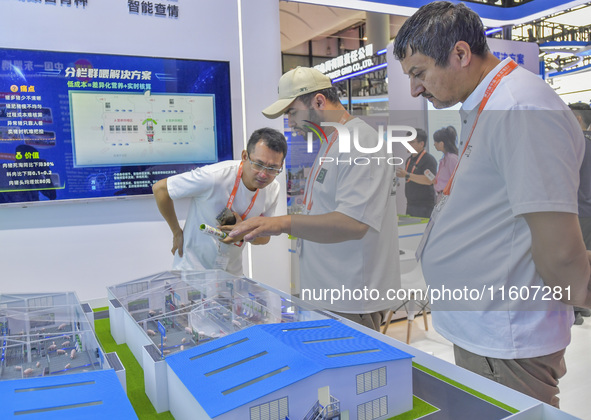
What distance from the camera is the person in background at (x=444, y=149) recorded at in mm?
5070

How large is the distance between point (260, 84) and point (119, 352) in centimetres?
262

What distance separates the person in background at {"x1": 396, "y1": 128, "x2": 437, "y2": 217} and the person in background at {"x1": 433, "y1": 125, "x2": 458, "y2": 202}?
8 centimetres

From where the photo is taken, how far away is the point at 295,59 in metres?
11.4

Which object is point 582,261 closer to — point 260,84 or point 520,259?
point 520,259

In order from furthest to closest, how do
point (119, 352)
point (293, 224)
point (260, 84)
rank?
point (260, 84) < point (293, 224) < point (119, 352)

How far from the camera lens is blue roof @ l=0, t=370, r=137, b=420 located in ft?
2.95

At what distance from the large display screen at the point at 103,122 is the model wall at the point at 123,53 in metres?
0.09

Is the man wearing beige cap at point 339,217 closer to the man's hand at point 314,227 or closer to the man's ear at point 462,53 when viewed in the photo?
the man's hand at point 314,227

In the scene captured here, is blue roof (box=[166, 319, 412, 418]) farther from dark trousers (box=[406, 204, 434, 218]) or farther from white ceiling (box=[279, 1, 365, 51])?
white ceiling (box=[279, 1, 365, 51])

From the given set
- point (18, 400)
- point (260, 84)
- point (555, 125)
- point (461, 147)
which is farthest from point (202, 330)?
point (260, 84)

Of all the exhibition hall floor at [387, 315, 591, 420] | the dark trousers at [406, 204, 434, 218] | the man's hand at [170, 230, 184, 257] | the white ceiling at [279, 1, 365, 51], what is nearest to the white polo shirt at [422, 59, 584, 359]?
the man's hand at [170, 230, 184, 257]

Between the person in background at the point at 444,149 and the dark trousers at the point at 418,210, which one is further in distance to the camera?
the dark trousers at the point at 418,210

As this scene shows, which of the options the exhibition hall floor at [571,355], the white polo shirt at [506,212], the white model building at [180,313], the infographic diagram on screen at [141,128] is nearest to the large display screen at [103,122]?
the infographic diagram on screen at [141,128]

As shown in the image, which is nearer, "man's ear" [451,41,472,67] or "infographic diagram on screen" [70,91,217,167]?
"man's ear" [451,41,472,67]
